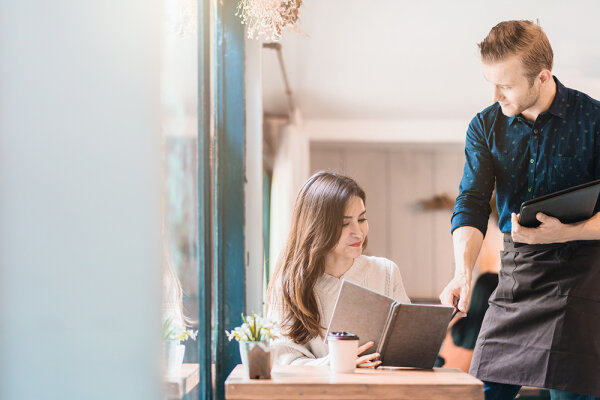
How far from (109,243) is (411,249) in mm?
6695

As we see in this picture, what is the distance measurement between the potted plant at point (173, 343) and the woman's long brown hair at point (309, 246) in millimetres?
446

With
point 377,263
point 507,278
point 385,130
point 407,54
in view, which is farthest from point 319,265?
point 385,130

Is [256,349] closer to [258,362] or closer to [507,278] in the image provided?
[258,362]

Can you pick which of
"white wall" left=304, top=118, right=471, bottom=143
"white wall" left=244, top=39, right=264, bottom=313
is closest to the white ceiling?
"white wall" left=304, top=118, right=471, bottom=143

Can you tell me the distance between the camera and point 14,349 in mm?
923

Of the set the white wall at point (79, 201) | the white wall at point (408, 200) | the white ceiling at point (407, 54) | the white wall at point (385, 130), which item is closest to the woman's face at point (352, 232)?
the white wall at point (79, 201)

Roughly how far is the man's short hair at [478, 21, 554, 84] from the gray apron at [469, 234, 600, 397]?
1.55ft

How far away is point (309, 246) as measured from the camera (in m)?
2.02

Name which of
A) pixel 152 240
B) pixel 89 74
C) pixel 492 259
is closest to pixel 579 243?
pixel 152 240

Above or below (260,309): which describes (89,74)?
above

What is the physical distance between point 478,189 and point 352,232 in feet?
1.27

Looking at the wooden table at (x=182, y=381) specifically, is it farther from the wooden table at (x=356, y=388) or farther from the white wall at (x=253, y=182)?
the white wall at (x=253, y=182)

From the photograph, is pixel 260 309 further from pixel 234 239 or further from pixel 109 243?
pixel 109 243

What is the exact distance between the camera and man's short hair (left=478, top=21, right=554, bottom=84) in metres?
1.73
